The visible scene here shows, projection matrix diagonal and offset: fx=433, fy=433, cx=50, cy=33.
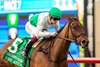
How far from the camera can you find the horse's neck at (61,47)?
20.3 ft

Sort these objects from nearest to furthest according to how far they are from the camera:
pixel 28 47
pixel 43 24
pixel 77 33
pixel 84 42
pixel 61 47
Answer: pixel 84 42 < pixel 77 33 < pixel 61 47 < pixel 43 24 < pixel 28 47

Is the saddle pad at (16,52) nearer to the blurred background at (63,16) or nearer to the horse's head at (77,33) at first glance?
the horse's head at (77,33)

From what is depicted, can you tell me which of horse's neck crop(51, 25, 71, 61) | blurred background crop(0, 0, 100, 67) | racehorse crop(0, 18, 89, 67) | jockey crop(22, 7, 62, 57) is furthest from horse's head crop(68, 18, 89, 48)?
blurred background crop(0, 0, 100, 67)

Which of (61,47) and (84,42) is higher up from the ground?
(84,42)

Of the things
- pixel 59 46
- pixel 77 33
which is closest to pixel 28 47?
pixel 59 46

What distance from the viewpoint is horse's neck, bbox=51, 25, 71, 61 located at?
6.18m

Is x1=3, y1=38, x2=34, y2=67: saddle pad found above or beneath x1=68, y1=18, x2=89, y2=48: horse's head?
beneath

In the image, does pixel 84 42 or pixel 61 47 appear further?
pixel 61 47

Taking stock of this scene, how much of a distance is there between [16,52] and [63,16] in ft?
11.0

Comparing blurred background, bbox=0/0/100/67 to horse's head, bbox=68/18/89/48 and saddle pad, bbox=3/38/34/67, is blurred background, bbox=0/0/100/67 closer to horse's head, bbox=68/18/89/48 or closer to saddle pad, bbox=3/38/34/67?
saddle pad, bbox=3/38/34/67

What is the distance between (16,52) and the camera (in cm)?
686

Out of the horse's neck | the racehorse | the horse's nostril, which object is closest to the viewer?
the horse's nostril

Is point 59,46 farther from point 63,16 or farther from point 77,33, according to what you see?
point 63,16

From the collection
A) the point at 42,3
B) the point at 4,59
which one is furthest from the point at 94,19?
the point at 4,59
